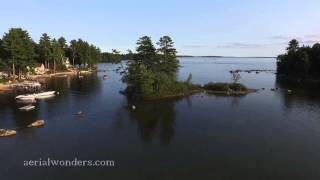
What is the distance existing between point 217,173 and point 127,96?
5376 cm

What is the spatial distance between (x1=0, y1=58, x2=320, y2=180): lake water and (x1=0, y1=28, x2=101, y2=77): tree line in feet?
125

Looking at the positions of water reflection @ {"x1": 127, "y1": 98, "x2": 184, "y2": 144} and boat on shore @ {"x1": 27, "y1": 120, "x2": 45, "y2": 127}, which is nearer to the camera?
water reflection @ {"x1": 127, "y1": 98, "x2": 184, "y2": 144}

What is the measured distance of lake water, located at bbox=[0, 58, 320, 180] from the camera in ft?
114

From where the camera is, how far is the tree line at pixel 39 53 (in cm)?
10956

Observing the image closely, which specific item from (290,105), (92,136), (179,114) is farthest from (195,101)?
(92,136)

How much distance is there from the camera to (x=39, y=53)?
479 feet

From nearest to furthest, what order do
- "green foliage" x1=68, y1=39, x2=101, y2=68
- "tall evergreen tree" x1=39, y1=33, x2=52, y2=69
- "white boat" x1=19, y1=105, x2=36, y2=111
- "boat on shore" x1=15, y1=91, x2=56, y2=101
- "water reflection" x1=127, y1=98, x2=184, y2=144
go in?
1. "water reflection" x1=127, y1=98, x2=184, y2=144
2. "white boat" x1=19, y1=105, x2=36, y2=111
3. "boat on shore" x1=15, y1=91, x2=56, y2=101
4. "tall evergreen tree" x1=39, y1=33, x2=52, y2=69
5. "green foliage" x1=68, y1=39, x2=101, y2=68

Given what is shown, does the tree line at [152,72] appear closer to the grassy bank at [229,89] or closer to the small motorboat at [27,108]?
the grassy bank at [229,89]

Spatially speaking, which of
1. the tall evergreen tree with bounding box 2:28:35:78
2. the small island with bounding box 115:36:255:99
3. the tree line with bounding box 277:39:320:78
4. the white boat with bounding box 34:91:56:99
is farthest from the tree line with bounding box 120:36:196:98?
the tree line with bounding box 277:39:320:78

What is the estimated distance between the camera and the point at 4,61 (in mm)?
110688

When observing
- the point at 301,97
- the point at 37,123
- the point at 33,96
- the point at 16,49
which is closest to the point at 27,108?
the point at 33,96

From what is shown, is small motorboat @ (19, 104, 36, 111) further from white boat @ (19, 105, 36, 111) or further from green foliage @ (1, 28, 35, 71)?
green foliage @ (1, 28, 35, 71)

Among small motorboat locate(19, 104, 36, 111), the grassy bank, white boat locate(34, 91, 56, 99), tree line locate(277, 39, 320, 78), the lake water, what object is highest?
tree line locate(277, 39, 320, 78)

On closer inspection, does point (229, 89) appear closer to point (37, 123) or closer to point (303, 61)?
point (303, 61)
